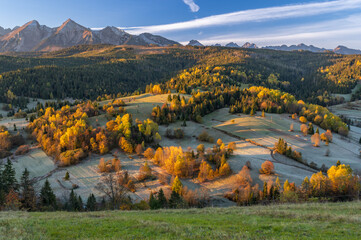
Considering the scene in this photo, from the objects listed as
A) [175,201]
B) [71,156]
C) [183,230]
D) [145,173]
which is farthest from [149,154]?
[183,230]

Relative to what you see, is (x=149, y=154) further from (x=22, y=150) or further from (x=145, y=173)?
(x=22, y=150)

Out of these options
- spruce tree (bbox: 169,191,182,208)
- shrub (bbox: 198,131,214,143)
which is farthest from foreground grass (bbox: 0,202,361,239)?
shrub (bbox: 198,131,214,143)

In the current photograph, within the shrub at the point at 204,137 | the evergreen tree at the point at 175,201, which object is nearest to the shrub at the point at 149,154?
the shrub at the point at 204,137

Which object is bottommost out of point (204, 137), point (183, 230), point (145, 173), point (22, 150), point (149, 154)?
point (145, 173)

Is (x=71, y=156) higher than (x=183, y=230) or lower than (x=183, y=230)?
lower

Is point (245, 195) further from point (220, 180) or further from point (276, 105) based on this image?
point (276, 105)

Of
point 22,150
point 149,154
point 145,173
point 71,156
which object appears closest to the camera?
point 145,173

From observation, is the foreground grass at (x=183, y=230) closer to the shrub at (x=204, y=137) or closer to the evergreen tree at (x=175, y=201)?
the evergreen tree at (x=175, y=201)

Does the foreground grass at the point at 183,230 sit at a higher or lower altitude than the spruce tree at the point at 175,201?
higher

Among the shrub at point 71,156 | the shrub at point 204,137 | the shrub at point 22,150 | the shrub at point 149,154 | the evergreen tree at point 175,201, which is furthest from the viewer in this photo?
the shrub at point 204,137

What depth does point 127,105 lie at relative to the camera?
160m

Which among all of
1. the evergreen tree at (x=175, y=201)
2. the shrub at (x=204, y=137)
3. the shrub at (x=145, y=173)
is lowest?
the shrub at (x=145, y=173)

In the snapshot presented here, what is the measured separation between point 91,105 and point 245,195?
120 meters

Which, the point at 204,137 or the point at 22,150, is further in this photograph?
the point at 204,137
